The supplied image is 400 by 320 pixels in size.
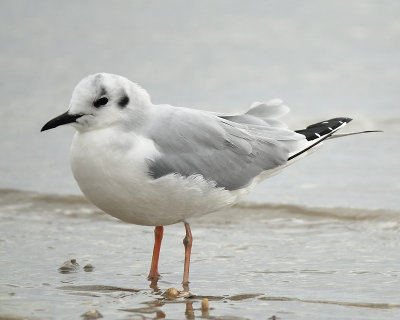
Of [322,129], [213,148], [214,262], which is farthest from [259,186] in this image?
[213,148]

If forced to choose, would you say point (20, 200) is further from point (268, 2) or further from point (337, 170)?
point (268, 2)

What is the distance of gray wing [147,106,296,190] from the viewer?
18.5 feet

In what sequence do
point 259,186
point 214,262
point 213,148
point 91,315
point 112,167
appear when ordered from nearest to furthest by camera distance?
point 91,315
point 112,167
point 213,148
point 214,262
point 259,186

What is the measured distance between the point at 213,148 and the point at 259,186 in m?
2.79

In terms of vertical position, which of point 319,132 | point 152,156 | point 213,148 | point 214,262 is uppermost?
point 319,132

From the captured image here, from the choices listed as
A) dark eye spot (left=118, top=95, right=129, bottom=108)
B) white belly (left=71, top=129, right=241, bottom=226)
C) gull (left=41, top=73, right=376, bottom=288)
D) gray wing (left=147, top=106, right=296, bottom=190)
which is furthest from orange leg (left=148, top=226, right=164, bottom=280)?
dark eye spot (left=118, top=95, right=129, bottom=108)

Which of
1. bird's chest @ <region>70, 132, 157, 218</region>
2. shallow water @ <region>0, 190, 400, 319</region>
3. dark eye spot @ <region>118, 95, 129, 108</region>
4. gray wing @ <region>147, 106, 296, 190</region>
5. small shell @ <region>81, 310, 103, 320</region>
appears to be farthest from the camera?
gray wing @ <region>147, 106, 296, 190</region>

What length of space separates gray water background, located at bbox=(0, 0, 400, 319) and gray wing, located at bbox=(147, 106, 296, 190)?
0.66 metres

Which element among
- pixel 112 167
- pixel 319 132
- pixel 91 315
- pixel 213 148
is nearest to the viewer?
pixel 91 315

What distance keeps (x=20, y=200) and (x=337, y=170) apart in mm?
3000

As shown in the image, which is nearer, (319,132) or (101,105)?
(101,105)

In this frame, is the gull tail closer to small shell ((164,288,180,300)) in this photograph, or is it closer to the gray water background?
the gray water background

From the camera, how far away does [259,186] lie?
8.71 metres

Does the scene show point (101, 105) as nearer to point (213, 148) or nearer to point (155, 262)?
point (213, 148)
